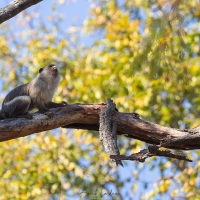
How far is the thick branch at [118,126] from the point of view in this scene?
23.0ft

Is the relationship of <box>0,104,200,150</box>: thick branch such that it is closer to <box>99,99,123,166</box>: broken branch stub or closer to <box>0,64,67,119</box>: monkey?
<box>99,99,123,166</box>: broken branch stub

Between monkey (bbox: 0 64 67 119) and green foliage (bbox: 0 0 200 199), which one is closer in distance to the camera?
monkey (bbox: 0 64 67 119)

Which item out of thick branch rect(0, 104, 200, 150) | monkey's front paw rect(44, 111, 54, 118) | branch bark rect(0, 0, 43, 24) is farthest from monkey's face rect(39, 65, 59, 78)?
branch bark rect(0, 0, 43, 24)

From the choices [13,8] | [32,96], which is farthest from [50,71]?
[13,8]

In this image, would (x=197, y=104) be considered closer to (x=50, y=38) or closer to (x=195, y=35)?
(x=195, y=35)

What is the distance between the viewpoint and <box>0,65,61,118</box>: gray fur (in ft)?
26.6

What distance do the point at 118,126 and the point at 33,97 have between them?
5.27ft

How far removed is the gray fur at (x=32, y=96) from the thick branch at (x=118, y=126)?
0.57 meters

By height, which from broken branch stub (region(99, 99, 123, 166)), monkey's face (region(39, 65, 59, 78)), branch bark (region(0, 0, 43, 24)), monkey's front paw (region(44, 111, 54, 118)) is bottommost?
broken branch stub (region(99, 99, 123, 166))

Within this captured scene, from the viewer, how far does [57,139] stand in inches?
474

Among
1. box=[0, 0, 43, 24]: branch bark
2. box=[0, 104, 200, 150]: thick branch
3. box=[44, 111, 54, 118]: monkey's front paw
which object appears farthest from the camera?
box=[44, 111, 54, 118]: monkey's front paw

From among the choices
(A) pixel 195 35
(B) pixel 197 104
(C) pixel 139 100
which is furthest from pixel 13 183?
(A) pixel 195 35

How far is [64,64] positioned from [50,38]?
3.52 feet

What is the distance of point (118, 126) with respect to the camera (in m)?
7.32
